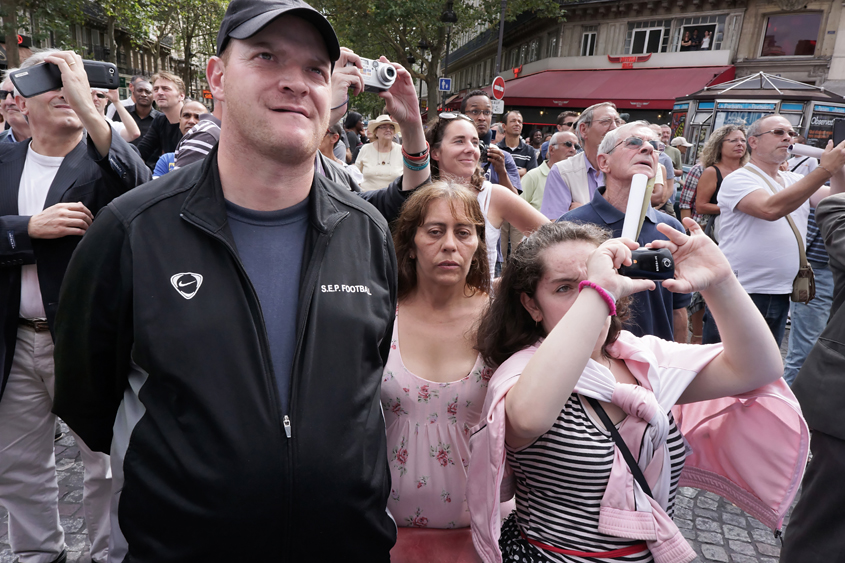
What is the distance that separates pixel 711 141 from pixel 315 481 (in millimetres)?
6101

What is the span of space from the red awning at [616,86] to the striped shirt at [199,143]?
22399mm

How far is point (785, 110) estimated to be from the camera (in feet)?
51.0

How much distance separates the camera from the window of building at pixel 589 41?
27.4 m

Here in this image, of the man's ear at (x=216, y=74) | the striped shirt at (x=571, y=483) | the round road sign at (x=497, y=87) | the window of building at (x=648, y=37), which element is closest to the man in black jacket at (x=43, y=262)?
the man's ear at (x=216, y=74)

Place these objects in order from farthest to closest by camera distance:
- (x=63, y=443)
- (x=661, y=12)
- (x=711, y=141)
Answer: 1. (x=661, y=12)
2. (x=711, y=141)
3. (x=63, y=443)

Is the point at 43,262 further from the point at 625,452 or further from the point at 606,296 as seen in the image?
the point at 625,452

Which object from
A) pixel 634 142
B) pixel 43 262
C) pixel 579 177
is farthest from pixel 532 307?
pixel 579 177

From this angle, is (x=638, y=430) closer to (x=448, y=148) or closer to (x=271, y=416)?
(x=271, y=416)

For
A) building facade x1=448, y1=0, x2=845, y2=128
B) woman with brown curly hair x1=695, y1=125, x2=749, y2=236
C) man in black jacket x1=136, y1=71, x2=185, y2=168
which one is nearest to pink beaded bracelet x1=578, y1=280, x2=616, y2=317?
woman with brown curly hair x1=695, y1=125, x2=749, y2=236

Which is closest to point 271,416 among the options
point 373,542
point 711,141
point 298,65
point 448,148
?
point 373,542

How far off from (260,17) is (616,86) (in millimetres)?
26311

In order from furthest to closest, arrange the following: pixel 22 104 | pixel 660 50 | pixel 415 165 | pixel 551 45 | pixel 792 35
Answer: pixel 551 45 → pixel 660 50 → pixel 792 35 → pixel 22 104 → pixel 415 165

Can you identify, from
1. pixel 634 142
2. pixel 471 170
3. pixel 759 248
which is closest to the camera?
pixel 634 142

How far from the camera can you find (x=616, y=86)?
25000 mm
